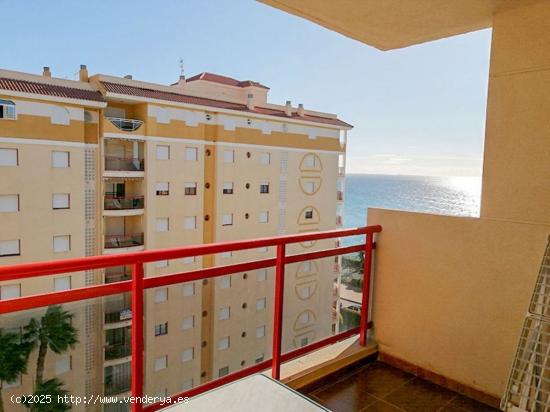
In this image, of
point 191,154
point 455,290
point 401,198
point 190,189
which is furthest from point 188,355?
point 401,198

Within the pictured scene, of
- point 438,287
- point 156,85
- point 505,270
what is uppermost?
point 156,85

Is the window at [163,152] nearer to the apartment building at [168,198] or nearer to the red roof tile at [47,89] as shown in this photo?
the apartment building at [168,198]

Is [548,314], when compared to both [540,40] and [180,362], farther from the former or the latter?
[180,362]

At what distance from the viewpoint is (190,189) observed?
19.9 metres

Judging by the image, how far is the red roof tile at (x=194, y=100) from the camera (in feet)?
54.7

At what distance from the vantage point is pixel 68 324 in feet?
4.93

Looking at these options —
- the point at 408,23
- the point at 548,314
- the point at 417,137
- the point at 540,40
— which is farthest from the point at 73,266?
the point at 417,137

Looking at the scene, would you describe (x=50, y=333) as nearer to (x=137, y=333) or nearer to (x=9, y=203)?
(x=137, y=333)

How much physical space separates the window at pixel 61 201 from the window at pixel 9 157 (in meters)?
2.02

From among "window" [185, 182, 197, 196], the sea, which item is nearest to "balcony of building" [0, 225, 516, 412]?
"window" [185, 182, 197, 196]

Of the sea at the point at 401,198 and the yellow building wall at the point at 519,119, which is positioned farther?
the sea at the point at 401,198

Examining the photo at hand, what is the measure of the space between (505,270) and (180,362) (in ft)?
6.79

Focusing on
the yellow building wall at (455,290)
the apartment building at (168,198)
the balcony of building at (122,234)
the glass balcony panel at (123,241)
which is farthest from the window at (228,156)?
the yellow building wall at (455,290)

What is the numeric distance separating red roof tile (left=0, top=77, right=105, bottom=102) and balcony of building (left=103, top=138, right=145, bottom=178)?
6.95 feet
